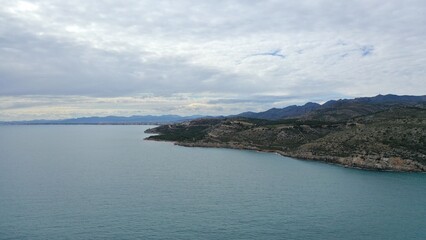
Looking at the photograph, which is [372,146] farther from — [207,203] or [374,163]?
[207,203]

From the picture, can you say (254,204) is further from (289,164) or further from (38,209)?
(289,164)

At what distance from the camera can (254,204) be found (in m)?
70.3

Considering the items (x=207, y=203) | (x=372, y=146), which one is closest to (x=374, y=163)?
(x=372, y=146)

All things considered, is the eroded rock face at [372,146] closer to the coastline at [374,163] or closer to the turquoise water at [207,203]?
the coastline at [374,163]

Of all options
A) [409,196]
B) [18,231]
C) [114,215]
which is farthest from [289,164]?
[18,231]

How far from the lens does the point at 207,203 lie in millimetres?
70562

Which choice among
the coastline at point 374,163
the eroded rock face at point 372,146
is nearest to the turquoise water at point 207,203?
the coastline at point 374,163

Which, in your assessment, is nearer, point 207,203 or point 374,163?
point 207,203

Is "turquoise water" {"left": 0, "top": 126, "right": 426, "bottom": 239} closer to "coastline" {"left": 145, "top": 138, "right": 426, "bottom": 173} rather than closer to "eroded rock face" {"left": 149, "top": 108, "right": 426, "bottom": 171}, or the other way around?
"coastline" {"left": 145, "top": 138, "right": 426, "bottom": 173}

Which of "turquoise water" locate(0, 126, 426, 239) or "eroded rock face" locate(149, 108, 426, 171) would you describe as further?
"eroded rock face" locate(149, 108, 426, 171)

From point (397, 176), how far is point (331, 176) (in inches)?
688

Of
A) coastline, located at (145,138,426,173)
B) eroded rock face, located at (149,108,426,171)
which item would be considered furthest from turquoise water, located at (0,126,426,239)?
eroded rock face, located at (149,108,426,171)

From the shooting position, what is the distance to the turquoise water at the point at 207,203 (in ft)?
182

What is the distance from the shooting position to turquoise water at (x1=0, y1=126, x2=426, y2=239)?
5547 cm
